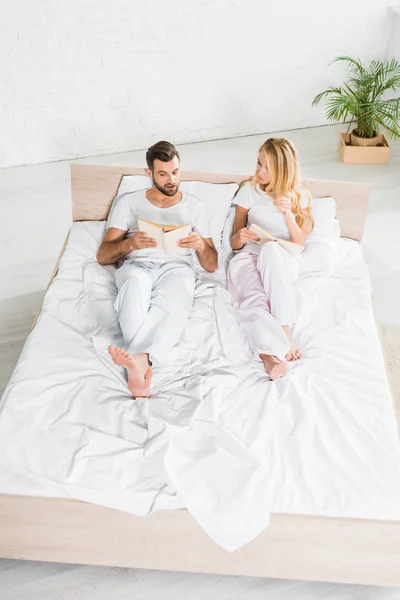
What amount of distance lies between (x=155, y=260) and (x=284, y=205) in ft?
1.78

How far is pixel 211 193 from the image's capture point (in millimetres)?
2854

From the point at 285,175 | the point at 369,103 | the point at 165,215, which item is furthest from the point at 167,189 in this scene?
the point at 369,103

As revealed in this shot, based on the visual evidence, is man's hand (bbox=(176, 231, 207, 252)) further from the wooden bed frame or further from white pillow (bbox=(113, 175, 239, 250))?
the wooden bed frame

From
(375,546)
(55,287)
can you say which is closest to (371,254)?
(55,287)

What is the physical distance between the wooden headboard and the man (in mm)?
266

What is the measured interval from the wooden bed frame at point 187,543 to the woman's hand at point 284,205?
1.27m

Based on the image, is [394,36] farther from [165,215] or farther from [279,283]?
[279,283]

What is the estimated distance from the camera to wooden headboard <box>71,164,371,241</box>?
290cm

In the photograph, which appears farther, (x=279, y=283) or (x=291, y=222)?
(x=291, y=222)

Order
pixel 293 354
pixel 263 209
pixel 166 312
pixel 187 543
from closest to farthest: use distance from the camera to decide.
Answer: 1. pixel 187 543
2. pixel 293 354
3. pixel 166 312
4. pixel 263 209

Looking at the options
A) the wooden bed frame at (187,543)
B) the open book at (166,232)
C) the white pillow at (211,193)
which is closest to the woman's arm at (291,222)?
the white pillow at (211,193)

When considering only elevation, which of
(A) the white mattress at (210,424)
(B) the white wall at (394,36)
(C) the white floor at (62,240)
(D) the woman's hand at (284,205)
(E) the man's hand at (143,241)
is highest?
(B) the white wall at (394,36)

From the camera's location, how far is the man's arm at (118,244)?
2537 millimetres

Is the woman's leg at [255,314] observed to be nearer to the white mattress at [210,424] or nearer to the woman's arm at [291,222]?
the white mattress at [210,424]
